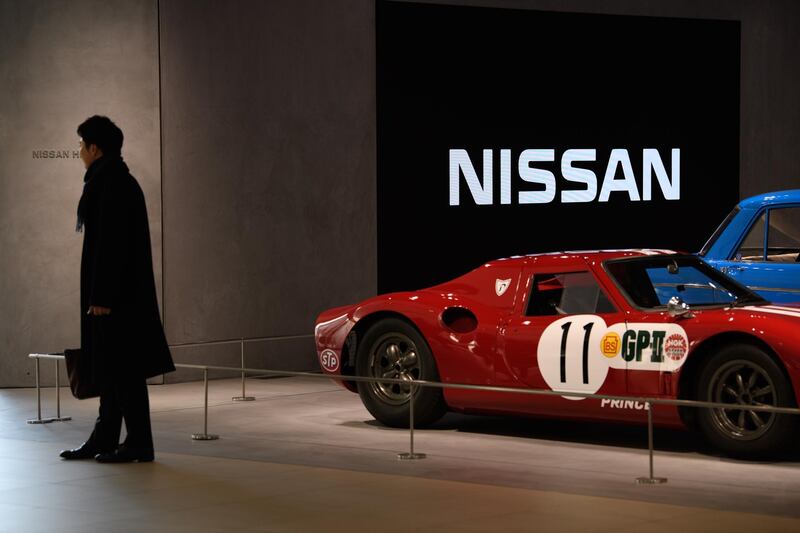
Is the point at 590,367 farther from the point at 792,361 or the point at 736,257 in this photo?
the point at 736,257

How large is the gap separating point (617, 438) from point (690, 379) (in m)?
0.96

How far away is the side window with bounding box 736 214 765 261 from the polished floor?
2.05 m

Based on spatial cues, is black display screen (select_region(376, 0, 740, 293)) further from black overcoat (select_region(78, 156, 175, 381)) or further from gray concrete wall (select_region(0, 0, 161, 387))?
black overcoat (select_region(78, 156, 175, 381))

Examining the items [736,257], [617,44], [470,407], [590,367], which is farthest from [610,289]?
[617,44]

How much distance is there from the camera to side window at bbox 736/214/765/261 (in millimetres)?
10812

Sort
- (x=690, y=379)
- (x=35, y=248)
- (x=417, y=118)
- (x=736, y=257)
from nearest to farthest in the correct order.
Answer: (x=690, y=379), (x=736, y=257), (x=35, y=248), (x=417, y=118)

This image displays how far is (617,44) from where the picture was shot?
16969 millimetres

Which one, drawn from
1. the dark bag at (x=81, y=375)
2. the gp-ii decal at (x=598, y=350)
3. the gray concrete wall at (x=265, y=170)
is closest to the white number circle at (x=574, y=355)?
the gp-ii decal at (x=598, y=350)

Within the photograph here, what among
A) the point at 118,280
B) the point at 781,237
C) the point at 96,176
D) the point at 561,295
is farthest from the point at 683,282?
the point at 96,176

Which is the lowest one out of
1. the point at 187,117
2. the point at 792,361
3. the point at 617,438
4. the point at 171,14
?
the point at 617,438

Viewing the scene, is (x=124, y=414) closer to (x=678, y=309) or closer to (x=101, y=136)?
(x=101, y=136)

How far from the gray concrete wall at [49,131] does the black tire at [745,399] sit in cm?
657

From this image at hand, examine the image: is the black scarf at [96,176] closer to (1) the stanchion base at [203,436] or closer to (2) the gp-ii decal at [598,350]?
(1) the stanchion base at [203,436]

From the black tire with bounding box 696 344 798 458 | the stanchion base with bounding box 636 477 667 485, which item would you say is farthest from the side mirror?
the stanchion base with bounding box 636 477 667 485
